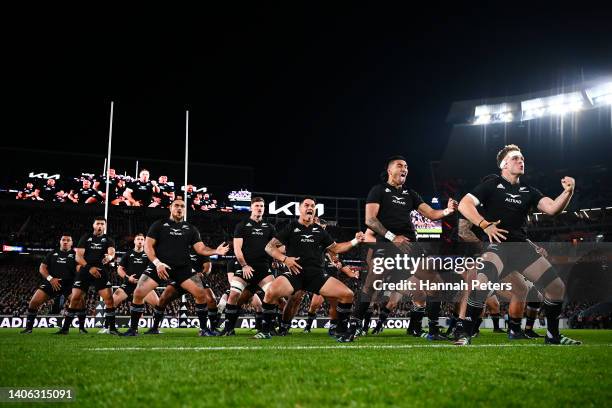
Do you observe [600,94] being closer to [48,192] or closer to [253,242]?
[253,242]

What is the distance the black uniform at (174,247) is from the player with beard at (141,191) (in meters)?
29.4

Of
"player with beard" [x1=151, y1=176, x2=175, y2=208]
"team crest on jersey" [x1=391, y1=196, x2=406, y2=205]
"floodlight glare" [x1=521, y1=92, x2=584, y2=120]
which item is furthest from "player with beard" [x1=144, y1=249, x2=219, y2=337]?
"floodlight glare" [x1=521, y1=92, x2=584, y2=120]

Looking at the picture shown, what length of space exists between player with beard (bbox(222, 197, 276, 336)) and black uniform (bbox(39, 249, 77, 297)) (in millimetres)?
4498

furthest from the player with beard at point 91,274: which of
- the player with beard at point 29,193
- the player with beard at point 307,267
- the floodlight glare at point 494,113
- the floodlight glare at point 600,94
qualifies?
the floodlight glare at point 494,113

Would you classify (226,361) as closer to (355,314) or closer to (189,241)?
(355,314)

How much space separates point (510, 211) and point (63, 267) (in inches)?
427

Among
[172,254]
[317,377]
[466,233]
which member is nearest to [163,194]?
[172,254]

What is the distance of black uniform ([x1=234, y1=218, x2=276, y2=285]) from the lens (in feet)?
40.7

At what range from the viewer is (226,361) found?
5.61m

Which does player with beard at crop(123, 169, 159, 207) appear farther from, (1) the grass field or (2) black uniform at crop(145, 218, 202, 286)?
(1) the grass field

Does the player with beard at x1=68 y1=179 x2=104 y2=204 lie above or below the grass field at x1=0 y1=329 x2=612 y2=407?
above

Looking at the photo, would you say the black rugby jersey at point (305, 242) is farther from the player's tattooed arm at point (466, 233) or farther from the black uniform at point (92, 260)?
the black uniform at point (92, 260)

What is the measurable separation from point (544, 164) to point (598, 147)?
12.6 feet

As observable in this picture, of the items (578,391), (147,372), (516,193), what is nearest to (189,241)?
(516,193)
